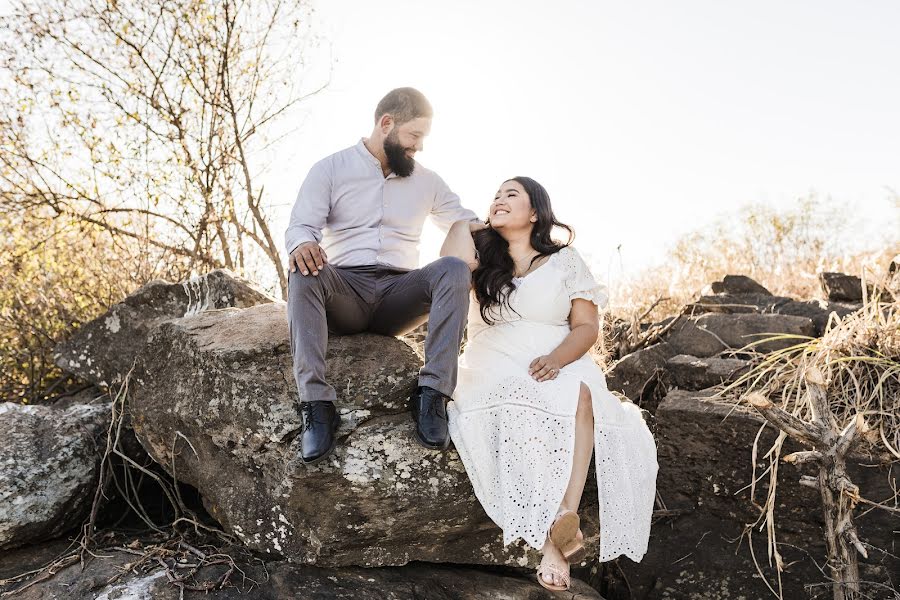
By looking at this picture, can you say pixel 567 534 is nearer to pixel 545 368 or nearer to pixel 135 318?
pixel 545 368

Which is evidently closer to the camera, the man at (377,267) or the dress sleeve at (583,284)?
the man at (377,267)

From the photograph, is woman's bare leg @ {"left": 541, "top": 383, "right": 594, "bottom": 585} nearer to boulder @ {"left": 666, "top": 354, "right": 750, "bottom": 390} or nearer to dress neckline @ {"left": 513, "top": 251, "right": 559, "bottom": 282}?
dress neckline @ {"left": 513, "top": 251, "right": 559, "bottom": 282}

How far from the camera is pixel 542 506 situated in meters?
3.19

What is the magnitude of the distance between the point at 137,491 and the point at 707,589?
3.28m

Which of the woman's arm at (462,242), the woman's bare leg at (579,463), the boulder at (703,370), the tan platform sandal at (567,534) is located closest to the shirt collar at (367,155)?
the woman's arm at (462,242)

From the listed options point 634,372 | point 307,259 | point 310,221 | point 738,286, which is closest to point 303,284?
point 307,259

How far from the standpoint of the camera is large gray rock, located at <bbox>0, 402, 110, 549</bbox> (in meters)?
3.84

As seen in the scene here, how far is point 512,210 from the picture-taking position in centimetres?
409

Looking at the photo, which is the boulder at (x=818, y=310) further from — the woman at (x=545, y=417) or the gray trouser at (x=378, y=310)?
the gray trouser at (x=378, y=310)

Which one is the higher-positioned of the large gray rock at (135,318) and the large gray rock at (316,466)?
the large gray rock at (135,318)

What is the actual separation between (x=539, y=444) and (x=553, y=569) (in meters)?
0.52

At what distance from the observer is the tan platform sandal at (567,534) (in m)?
3.08

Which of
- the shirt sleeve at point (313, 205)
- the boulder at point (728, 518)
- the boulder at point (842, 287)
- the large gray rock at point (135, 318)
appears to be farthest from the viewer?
the boulder at point (842, 287)

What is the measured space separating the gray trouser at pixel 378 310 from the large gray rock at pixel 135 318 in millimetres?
1361
